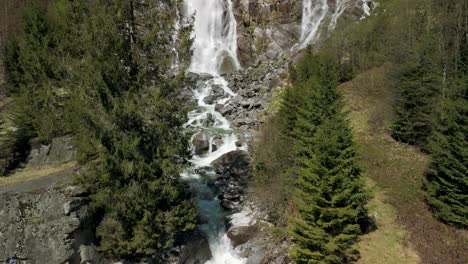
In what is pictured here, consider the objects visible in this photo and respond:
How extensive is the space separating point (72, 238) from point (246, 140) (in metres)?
18.8

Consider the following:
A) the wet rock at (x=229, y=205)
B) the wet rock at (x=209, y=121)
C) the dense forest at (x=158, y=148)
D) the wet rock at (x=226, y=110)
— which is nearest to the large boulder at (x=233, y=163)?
the wet rock at (x=229, y=205)

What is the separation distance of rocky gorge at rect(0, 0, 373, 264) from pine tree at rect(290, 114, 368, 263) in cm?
268

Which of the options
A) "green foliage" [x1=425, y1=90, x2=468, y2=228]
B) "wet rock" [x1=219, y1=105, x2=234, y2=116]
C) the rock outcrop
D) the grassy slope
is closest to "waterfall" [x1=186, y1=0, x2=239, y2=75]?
"wet rock" [x1=219, y1=105, x2=234, y2=116]

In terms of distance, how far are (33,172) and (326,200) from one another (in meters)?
14.0

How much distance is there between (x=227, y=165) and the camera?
2691 cm

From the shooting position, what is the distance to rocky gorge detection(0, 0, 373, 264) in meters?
13.9

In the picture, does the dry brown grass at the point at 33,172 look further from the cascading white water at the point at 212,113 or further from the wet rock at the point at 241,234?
the wet rock at the point at 241,234

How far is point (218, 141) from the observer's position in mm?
30922

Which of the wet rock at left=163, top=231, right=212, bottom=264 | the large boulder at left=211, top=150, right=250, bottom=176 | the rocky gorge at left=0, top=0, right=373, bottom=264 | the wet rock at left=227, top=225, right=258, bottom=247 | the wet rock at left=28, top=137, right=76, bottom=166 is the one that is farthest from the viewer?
the large boulder at left=211, top=150, right=250, bottom=176

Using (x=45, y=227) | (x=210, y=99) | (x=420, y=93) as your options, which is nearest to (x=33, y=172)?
(x=45, y=227)

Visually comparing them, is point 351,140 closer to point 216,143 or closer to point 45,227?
point 45,227

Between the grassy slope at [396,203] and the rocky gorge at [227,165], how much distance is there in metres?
5.42

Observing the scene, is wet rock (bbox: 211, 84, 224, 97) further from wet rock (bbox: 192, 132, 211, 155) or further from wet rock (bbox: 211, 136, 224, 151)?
wet rock (bbox: 192, 132, 211, 155)

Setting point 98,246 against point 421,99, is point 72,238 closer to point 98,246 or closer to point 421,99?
point 98,246
